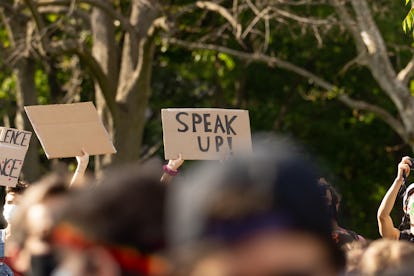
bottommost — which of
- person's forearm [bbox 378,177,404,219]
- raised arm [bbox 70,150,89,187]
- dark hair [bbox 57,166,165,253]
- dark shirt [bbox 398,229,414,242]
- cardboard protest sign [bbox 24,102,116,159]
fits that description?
dark shirt [bbox 398,229,414,242]

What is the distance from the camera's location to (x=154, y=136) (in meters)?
24.7

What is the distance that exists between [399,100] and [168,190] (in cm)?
1473

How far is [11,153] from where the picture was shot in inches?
332

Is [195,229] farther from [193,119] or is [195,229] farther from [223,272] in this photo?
[193,119]

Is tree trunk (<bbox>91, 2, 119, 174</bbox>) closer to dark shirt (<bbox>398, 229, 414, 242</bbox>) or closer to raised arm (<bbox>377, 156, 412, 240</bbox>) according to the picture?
raised arm (<bbox>377, 156, 412, 240</bbox>)

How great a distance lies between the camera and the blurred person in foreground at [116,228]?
2154mm

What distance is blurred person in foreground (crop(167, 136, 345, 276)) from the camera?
182 cm

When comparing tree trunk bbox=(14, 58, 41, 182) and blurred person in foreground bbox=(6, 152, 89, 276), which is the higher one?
blurred person in foreground bbox=(6, 152, 89, 276)

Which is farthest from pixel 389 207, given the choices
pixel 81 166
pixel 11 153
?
pixel 11 153

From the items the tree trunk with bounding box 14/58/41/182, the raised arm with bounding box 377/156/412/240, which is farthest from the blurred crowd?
the tree trunk with bounding box 14/58/41/182

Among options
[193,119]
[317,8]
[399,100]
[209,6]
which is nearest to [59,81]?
[317,8]

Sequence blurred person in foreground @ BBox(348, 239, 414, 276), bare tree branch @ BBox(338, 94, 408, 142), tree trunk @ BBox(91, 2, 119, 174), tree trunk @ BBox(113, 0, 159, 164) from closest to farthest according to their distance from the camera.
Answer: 1. blurred person in foreground @ BBox(348, 239, 414, 276)
2. tree trunk @ BBox(113, 0, 159, 164)
3. bare tree branch @ BBox(338, 94, 408, 142)
4. tree trunk @ BBox(91, 2, 119, 174)

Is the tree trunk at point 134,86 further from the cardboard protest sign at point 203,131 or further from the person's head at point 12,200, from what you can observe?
the person's head at point 12,200

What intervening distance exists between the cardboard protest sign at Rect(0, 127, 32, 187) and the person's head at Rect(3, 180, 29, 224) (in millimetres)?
66
